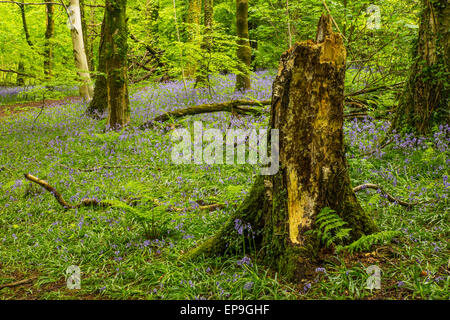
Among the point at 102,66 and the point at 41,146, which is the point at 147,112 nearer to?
the point at 102,66

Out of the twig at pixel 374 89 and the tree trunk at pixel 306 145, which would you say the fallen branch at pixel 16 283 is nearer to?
the tree trunk at pixel 306 145

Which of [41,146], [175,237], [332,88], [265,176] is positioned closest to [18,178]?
→ [41,146]

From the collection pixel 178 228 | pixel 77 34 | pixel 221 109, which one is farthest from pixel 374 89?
pixel 77 34

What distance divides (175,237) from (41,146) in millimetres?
Answer: 6996

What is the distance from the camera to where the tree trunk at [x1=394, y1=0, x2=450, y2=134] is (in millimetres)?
5562

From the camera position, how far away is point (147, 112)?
1158cm

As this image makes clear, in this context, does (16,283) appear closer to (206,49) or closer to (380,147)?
→ (380,147)

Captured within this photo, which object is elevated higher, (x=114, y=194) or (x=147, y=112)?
(x=147, y=112)

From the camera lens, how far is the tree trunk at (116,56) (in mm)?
9102

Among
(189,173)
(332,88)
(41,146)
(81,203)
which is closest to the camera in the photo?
(332,88)

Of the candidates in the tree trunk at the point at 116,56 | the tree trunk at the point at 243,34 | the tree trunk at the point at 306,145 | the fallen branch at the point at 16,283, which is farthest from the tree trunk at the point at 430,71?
the tree trunk at the point at 243,34

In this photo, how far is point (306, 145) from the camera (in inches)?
119

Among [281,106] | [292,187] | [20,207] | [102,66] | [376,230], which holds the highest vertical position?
[102,66]

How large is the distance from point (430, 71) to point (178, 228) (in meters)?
4.82
